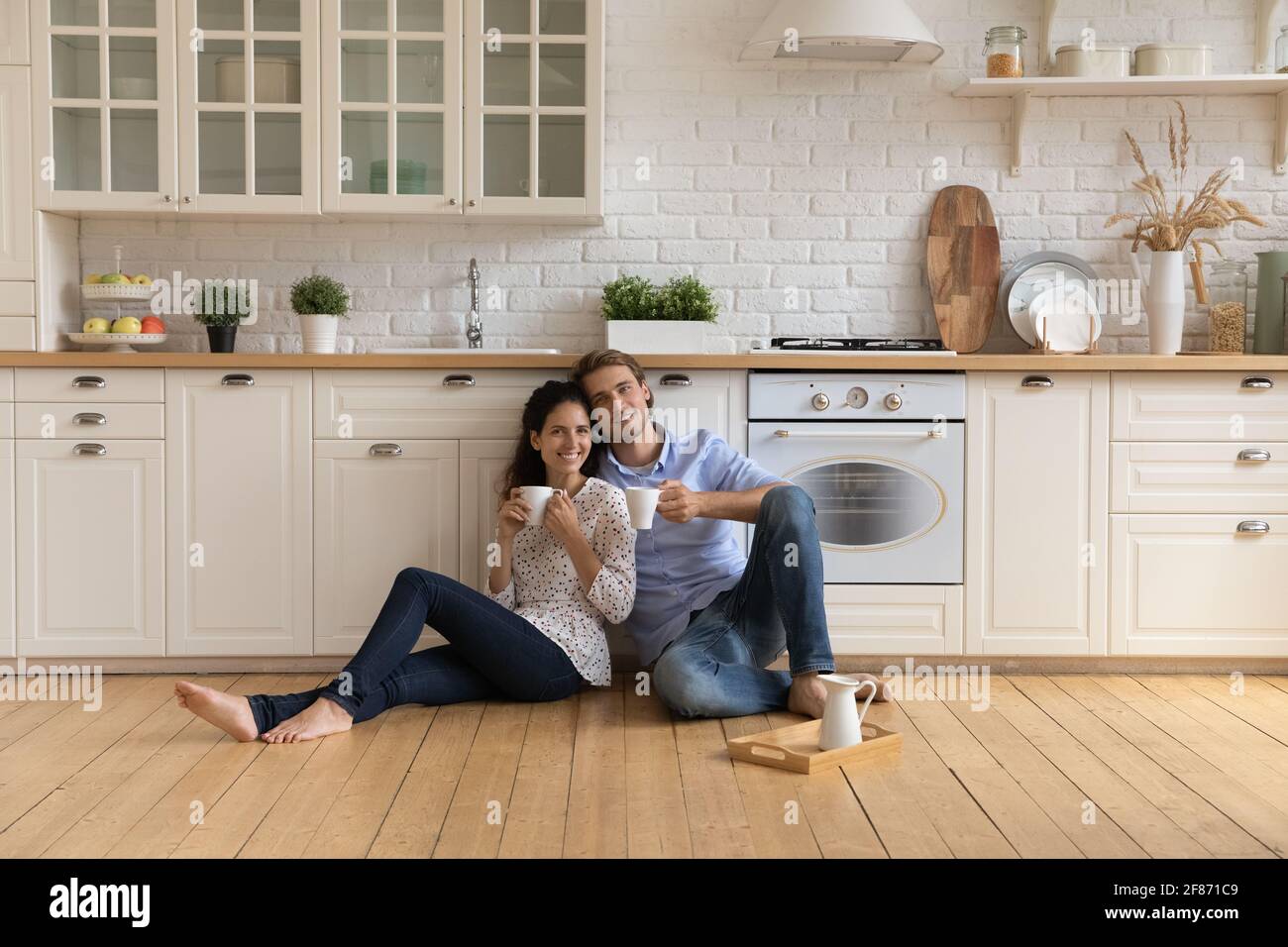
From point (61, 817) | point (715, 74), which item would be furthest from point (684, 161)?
point (61, 817)

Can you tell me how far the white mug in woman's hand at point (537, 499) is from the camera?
293cm

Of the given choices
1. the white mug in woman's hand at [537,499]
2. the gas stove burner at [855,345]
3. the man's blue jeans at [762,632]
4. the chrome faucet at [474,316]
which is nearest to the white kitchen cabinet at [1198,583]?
the gas stove burner at [855,345]

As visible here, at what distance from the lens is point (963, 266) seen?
393 cm

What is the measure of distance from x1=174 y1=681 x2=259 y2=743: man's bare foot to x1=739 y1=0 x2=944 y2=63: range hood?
86.6 inches

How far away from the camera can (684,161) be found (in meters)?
3.95

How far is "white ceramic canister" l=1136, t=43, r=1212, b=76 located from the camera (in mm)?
3770

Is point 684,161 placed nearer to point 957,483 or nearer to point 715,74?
point 715,74

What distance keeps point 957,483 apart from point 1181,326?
3.33ft

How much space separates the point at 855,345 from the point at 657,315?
22.2 inches

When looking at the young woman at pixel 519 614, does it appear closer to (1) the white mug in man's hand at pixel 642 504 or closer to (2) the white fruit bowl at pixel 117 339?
(1) the white mug in man's hand at pixel 642 504

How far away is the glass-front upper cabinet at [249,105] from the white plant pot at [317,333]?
302mm

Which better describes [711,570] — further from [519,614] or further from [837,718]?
[837,718]

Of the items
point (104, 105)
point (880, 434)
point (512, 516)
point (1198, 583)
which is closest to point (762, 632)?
point (512, 516)

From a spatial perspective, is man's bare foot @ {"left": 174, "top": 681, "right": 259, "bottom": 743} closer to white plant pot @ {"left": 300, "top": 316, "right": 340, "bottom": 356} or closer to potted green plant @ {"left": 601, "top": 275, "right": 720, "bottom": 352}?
white plant pot @ {"left": 300, "top": 316, "right": 340, "bottom": 356}
